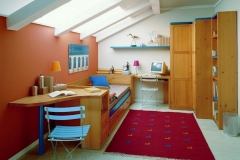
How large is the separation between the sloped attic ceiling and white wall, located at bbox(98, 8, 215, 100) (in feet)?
0.62

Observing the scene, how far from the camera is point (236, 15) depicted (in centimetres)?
384

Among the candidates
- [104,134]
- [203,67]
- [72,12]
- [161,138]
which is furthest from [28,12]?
[203,67]

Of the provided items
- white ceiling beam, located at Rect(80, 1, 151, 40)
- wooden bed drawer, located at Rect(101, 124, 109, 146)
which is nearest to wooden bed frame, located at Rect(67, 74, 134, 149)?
wooden bed drawer, located at Rect(101, 124, 109, 146)

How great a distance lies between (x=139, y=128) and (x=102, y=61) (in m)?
2.98

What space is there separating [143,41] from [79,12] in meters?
2.54

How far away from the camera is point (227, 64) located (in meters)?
3.90

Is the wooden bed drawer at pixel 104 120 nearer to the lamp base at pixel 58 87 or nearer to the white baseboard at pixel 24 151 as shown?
the lamp base at pixel 58 87

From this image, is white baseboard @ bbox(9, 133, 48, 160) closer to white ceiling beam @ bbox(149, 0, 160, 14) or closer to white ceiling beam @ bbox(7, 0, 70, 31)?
white ceiling beam @ bbox(7, 0, 70, 31)

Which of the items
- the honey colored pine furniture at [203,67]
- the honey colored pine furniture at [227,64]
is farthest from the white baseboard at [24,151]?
the honey colored pine furniture at [203,67]

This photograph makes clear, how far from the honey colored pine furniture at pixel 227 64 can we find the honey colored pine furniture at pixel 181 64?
1.37 m

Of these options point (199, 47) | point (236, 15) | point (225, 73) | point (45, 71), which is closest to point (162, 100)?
point (199, 47)

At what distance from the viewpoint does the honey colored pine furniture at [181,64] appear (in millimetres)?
5301

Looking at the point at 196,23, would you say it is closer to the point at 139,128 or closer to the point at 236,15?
the point at 236,15

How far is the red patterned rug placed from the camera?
10.2 feet
